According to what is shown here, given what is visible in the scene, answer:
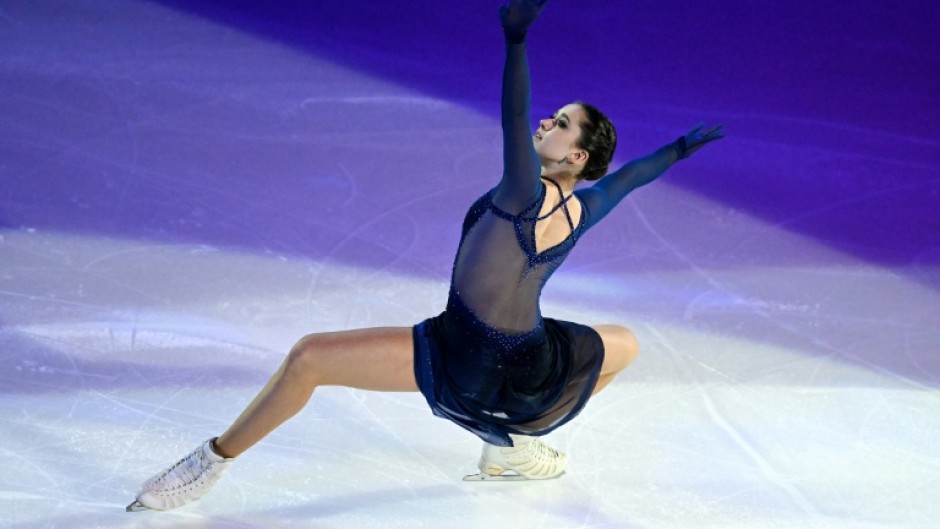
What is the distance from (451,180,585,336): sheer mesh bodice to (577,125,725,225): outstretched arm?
6.2 inches

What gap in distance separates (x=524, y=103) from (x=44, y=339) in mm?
2255

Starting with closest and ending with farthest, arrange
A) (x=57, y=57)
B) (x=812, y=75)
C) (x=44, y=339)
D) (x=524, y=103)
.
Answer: (x=524, y=103), (x=44, y=339), (x=57, y=57), (x=812, y=75)

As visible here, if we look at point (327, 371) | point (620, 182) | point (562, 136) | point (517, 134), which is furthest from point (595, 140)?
point (327, 371)

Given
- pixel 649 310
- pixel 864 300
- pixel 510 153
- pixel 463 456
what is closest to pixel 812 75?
pixel 864 300

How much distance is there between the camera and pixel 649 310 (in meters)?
5.05

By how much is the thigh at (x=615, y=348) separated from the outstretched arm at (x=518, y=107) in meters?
0.75

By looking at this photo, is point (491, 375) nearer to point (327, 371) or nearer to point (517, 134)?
point (327, 371)

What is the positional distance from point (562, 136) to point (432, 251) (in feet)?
6.16

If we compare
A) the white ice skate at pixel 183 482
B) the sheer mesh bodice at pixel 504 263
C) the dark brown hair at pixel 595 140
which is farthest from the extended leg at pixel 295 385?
the dark brown hair at pixel 595 140

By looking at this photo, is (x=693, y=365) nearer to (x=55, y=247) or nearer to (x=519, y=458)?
(x=519, y=458)

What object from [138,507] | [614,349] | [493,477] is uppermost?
[614,349]

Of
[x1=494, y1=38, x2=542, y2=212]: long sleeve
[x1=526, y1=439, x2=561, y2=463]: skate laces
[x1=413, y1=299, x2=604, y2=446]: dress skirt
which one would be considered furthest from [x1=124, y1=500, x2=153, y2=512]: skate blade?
[x1=494, y1=38, x2=542, y2=212]: long sleeve

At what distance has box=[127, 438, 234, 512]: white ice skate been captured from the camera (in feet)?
11.6

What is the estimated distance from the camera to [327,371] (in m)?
3.48
